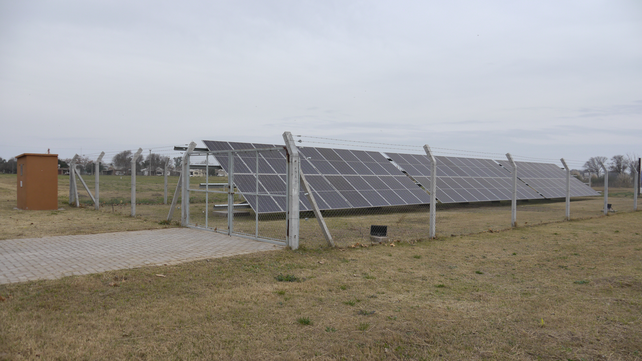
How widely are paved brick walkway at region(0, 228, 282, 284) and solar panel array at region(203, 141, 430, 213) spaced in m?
3.14

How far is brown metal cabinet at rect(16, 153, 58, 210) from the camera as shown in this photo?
17.1 m

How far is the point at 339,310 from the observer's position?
16.5 feet

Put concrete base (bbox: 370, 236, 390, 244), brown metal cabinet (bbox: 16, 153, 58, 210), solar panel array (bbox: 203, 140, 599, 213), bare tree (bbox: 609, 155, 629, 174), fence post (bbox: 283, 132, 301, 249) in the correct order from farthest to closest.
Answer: bare tree (bbox: 609, 155, 629, 174)
brown metal cabinet (bbox: 16, 153, 58, 210)
solar panel array (bbox: 203, 140, 599, 213)
concrete base (bbox: 370, 236, 390, 244)
fence post (bbox: 283, 132, 301, 249)

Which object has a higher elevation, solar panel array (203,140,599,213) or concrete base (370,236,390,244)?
solar panel array (203,140,599,213)

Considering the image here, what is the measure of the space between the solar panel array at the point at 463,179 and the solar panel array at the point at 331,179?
139cm

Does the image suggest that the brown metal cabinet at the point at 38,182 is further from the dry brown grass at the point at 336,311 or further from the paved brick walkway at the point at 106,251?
the dry brown grass at the point at 336,311

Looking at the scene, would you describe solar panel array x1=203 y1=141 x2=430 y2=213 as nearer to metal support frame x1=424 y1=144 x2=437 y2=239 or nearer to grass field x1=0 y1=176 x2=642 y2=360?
metal support frame x1=424 y1=144 x2=437 y2=239

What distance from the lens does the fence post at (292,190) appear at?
8734mm

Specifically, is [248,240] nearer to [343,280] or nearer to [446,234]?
[343,280]

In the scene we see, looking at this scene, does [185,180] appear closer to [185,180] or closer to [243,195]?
[185,180]

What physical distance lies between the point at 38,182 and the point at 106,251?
1167cm

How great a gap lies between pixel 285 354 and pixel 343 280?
2719 mm

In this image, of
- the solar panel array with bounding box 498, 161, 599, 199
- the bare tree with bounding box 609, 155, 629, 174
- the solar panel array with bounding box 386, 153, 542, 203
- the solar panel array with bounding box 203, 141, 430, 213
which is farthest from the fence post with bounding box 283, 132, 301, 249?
the bare tree with bounding box 609, 155, 629, 174

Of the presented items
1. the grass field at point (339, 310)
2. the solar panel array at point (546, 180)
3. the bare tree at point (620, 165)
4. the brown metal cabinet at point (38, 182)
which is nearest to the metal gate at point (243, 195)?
the grass field at point (339, 310)
